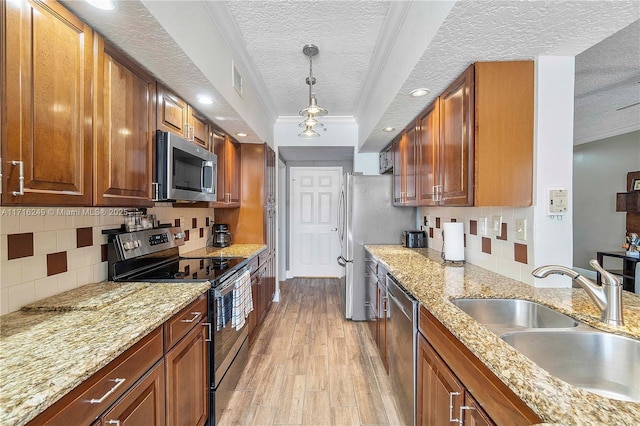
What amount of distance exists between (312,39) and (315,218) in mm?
3420

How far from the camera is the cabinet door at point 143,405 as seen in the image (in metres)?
0.94

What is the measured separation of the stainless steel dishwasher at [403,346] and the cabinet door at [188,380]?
115 centimetres

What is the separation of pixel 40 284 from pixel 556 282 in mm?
2572

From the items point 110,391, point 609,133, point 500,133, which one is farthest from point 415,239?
point 609,133

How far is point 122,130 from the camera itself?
1.42 metres

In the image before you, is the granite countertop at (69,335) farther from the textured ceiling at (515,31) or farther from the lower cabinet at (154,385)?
the textured ceiling at (515,31)

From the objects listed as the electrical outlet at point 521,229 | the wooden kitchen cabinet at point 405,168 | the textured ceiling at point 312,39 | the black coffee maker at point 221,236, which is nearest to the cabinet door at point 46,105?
the textured ceiling at point 312,39

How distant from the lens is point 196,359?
1543 mm

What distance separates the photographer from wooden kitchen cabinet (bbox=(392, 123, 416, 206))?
2.66 meters

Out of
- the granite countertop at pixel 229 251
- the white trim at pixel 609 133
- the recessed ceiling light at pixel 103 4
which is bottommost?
the granite countertop at pixel 229 251

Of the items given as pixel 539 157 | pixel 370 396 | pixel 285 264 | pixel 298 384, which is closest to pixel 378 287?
pixel 370 396

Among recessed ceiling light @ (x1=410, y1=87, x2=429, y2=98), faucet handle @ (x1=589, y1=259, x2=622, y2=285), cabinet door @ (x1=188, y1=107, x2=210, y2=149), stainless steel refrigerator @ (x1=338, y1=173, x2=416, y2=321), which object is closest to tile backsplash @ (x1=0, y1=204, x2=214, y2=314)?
cabinet door @ (x1=188, y1=107, x2=210, y2=149)

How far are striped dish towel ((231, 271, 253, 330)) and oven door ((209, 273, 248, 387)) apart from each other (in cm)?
3

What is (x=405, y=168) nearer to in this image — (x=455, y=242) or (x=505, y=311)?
(x=455, y=242)
